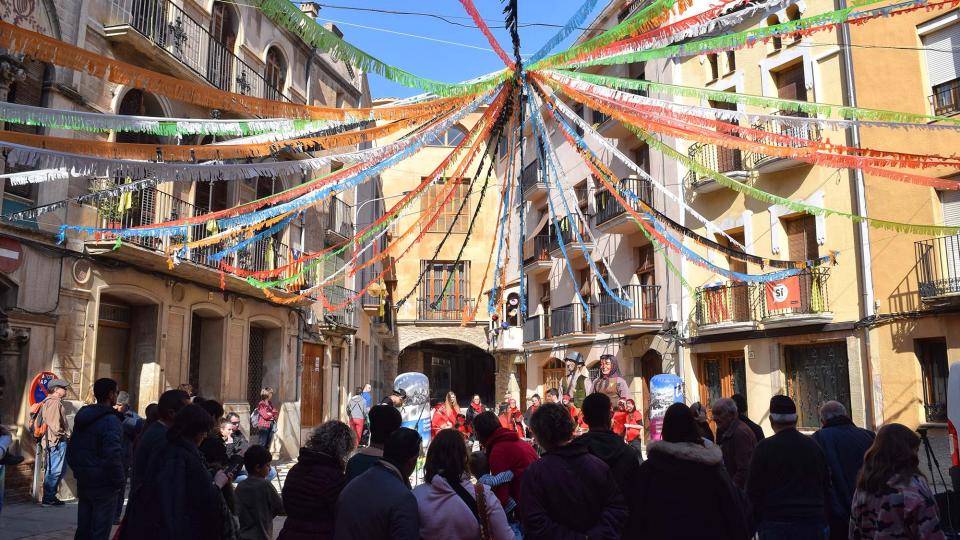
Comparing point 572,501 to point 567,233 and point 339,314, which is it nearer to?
point 339,314

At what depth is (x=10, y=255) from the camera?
10.2 meters

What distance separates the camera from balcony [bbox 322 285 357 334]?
2052 cm

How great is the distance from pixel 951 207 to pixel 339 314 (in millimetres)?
15475

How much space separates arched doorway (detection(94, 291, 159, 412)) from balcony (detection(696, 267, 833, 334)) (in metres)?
12.4

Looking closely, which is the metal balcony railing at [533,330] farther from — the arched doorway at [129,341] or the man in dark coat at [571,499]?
the man in dark coat at [571,499]

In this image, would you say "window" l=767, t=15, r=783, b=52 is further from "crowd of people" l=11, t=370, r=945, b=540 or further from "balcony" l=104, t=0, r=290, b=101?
"crowd of people" l=11, t=370, r=945, b=540

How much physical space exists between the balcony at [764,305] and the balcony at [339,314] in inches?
383

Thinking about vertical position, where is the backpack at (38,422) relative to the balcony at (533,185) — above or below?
below

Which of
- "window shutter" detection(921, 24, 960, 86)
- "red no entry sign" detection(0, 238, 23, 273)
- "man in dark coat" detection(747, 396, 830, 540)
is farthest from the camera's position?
"window shutter" detection(921, 24, 960, 86)

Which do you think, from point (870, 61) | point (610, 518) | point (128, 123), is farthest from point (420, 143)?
point (870, 61)

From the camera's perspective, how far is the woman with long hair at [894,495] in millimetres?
3705

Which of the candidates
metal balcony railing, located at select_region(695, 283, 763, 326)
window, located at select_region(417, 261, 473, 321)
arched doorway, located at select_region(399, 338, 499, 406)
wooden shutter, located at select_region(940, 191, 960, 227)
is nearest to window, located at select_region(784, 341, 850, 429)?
metal balcony railing, located at select_region(695, 283, 763, 326)

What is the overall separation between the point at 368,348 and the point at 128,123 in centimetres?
2204

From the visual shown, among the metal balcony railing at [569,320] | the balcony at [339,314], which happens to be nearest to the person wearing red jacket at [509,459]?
the balcony at [339,314]
